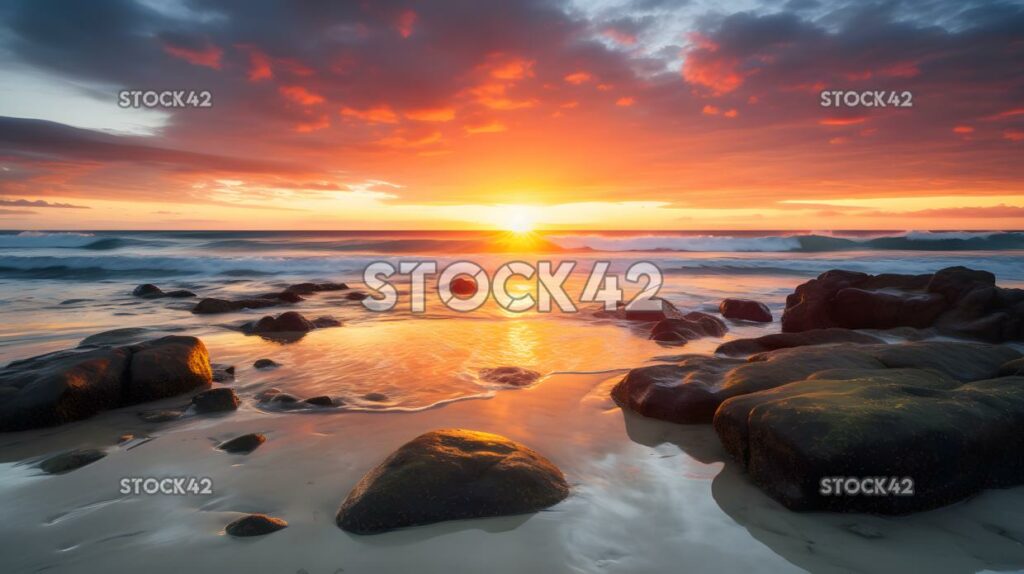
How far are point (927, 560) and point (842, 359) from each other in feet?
9.54

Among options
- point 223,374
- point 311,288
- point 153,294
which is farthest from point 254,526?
point 153,294

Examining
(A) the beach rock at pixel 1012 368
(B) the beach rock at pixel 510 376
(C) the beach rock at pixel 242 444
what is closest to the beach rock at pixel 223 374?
(C) the beach rock at pixel 242 444

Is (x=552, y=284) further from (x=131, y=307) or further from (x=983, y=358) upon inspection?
(x=983, y=358)

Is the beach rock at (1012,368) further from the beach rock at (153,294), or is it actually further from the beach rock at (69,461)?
the beach rock at (153,294)

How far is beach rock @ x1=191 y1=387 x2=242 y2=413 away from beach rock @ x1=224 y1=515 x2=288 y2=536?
254 centimetres

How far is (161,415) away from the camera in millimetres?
5066

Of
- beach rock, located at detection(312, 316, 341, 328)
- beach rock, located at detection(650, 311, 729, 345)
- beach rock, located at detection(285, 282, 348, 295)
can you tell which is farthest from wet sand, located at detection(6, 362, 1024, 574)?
beach rock, located at detection(285, 282, 348, 295)

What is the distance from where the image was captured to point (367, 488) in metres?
3.24

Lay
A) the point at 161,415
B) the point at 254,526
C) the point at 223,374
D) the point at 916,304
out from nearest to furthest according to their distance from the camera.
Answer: the point at 254,526, the point at 161,415, the point at 223,374, the point at 916,304

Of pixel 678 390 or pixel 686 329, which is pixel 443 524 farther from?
pixel 686 329

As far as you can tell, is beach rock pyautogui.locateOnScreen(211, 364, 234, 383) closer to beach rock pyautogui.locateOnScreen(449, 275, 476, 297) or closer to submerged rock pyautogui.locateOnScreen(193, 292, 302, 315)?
submerged rock pyautogui.locateOnScreen(193, 292, 302, 315)

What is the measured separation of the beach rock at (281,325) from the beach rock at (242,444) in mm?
5438

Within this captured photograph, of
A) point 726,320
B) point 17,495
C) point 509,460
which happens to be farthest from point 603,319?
point 17,495

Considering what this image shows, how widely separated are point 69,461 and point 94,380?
150cm
